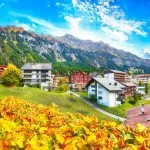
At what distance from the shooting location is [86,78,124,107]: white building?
351 ft

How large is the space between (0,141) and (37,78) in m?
153

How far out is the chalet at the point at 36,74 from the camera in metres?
158

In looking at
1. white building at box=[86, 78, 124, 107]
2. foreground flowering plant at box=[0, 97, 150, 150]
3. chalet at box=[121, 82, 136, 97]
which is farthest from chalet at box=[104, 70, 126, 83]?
foreground flowering plant at box=[0, 97, 150, 150]

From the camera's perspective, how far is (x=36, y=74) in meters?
157

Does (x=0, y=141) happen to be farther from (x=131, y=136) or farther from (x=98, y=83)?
(x=98, y=83)

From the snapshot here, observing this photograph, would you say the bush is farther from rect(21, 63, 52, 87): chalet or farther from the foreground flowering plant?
the foreground flowering plant

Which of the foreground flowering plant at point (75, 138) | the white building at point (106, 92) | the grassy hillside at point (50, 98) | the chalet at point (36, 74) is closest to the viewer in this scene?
the foreground flowering plant at point (75, 138)

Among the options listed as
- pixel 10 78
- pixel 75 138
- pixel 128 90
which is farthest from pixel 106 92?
pixel 75 138

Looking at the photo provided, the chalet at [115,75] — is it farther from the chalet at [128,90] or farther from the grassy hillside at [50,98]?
the grassy hillside at [50,98]

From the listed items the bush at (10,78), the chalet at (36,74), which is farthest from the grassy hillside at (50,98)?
the chalet at (36,74)

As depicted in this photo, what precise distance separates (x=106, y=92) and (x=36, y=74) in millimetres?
55416

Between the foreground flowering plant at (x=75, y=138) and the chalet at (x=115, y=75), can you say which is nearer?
the foreground flowering plant at (x=75, y=138)

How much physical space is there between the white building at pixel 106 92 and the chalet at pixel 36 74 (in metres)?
45.9

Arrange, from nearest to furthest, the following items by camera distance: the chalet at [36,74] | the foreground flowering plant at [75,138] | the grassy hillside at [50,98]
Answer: the foreground flowering plant at [75,138] < the grassy hillside at [50,98] < the chalet at [36,74]
